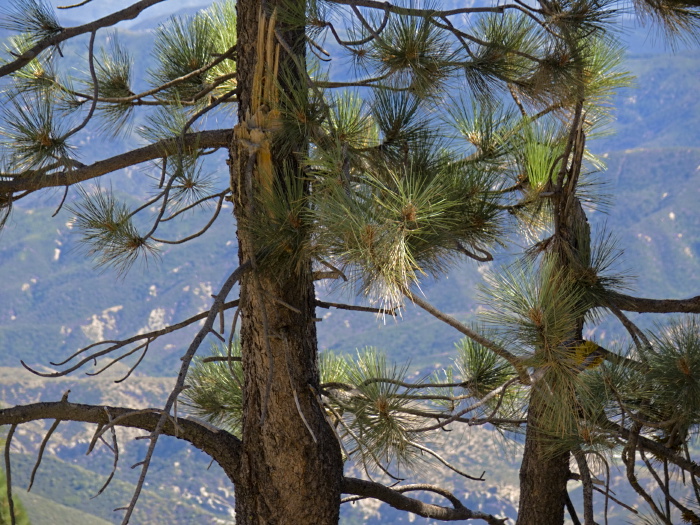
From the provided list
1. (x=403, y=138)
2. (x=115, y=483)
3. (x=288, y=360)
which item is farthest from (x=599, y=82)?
(x=115, y=483)

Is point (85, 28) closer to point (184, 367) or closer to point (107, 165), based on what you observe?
point (107, 165)

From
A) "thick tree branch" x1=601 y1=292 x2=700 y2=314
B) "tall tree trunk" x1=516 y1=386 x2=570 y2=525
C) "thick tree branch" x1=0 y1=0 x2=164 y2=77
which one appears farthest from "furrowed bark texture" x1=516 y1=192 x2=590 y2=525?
"thick tree branch" x1=0 y1=0 x2=164 y2=77

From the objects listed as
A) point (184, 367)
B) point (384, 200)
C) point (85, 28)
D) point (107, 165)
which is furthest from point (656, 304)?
point (85, 28)

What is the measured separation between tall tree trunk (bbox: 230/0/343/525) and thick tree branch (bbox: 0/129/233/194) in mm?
82

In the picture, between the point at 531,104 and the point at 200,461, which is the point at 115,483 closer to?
the point at 200,461

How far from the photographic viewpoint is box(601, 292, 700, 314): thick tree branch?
6.55ft

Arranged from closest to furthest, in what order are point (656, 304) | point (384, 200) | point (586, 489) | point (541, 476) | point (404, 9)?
point (384, 200) < point (404, 9) < point (586, 489) < point (656, 304) < point (541, 476)

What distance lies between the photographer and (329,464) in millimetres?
1963

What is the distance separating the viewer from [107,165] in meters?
1.88

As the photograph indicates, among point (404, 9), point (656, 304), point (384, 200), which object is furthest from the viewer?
point (656, 304)

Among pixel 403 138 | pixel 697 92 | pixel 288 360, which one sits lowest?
pixel 288 360

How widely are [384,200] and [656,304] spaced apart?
36.7 inches

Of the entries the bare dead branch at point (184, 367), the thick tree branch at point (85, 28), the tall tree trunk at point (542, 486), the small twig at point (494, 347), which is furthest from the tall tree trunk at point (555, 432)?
the thick tree branch at point (85, 28)

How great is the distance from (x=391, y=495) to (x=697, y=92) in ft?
314
